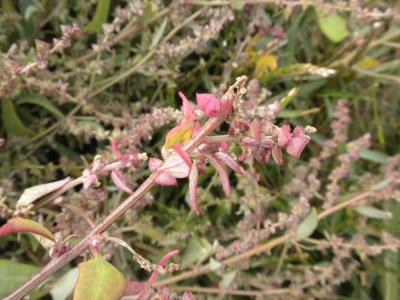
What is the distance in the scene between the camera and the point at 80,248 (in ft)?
1.43

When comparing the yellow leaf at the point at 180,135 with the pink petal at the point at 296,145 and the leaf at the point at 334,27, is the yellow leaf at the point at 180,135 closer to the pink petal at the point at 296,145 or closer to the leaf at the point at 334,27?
the pink petal at the point at 296,145

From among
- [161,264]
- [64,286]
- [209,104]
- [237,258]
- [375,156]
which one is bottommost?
[375,156]

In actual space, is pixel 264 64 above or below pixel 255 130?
below

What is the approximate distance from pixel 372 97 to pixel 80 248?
705 mm

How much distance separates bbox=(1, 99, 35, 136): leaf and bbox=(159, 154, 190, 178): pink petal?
14.7 inches

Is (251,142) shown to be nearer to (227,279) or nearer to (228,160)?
(228,160)

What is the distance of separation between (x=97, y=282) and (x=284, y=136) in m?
0.16

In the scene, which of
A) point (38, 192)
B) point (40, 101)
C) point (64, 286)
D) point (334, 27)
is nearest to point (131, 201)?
point (38, 192)

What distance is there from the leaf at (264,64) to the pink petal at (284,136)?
1.70 ft

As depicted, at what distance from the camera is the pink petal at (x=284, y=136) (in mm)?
396

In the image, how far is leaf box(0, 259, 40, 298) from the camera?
55 cm

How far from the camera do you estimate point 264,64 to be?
911mm

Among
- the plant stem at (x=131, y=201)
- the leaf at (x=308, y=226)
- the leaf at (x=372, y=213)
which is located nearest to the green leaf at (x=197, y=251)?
the leaf at (x=308, y=226)

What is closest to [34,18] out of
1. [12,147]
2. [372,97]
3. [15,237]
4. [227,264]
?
[12,147]
